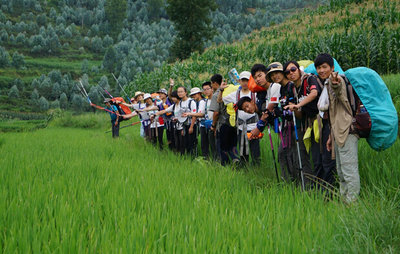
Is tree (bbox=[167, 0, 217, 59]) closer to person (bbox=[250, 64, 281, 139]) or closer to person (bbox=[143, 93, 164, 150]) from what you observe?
person (bbox=[143, 93, 164, 150])

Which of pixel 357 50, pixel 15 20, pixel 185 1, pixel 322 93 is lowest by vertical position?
pixel 322 93

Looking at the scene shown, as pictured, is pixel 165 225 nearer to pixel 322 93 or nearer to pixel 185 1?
pixel 322 93

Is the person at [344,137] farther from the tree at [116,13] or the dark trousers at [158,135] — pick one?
the tree at [116,13]

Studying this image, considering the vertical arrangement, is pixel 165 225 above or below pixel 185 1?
below

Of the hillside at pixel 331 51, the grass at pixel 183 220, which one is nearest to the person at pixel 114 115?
the hillside at pixel 331 51

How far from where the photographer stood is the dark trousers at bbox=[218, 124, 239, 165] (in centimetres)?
606

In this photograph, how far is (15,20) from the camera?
114562mm

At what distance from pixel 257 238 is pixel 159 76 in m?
19.3

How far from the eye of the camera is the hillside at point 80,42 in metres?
63.6

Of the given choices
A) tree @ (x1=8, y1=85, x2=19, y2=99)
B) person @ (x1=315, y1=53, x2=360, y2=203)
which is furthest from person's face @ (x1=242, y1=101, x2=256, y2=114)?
tree @ (x1=8, y1=85, x2=19, y2=99)

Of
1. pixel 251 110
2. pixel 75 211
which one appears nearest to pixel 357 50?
pixel 251 110

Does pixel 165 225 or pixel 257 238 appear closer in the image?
pixel 257 238

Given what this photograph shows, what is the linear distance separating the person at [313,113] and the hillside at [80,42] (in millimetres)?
36411

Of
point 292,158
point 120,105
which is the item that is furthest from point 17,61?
point 292,158
